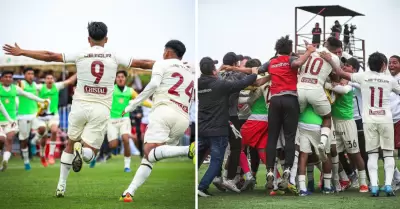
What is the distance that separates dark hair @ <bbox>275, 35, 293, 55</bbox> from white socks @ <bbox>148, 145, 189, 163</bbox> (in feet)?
5.61

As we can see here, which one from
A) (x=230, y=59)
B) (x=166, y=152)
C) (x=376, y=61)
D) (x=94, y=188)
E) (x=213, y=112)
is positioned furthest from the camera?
(x=94, y=188)

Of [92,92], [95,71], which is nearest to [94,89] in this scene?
[92,92]

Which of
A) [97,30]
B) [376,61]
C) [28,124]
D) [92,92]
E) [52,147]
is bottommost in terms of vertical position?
[52,147]

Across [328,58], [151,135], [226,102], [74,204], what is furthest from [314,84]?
[74,204]

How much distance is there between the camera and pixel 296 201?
1026 cm

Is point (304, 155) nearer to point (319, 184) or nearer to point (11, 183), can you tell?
point (319, 184)

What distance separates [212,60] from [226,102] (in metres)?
0.53

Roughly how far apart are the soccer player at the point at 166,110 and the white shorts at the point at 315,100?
1.32m

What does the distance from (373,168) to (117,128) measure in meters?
6.41

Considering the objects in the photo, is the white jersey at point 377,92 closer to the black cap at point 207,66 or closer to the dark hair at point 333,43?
the dark hair at point 333,43

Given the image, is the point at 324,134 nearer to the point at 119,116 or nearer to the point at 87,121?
the point at 87,121

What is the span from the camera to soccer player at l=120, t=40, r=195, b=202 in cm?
1030

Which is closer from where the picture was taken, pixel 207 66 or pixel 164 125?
pixel 164 125

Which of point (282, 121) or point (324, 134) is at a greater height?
point (282, 121)
